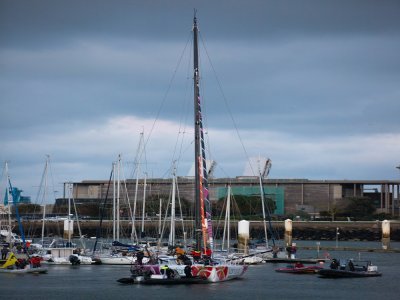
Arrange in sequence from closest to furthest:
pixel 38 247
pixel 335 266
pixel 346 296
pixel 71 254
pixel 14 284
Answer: pixel 346 296, pixel 14 284, pixel 335 266, pixel 71 254, pixel 38 247

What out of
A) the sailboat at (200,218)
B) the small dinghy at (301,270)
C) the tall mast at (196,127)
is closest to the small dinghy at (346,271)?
the small dinghy at (301,270)

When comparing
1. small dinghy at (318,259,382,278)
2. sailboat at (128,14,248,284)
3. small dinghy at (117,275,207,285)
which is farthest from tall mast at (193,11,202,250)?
small dinghy at (318,259,382,278)

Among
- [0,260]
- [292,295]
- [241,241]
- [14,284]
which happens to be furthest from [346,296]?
[241,241]

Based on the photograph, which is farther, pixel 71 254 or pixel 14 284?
pixel 71 254

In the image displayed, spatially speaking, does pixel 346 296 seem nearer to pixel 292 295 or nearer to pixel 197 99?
pixel 292 295

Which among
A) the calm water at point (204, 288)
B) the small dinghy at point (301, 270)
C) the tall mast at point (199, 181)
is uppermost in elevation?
the tall mast at point (199, 181)

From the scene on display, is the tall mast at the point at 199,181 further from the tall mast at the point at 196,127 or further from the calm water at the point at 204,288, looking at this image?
the calm water at the point at 204,288

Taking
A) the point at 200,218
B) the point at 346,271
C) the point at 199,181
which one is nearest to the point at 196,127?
the point at 199,181

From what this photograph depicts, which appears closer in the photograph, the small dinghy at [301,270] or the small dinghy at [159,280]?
the small dinghy at [159,280]

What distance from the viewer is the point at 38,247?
10675 centimetres

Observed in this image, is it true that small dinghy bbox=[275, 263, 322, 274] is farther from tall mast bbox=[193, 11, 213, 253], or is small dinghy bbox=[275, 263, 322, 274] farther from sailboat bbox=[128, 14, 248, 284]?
tall mast bbox=[193, 11, 213, 253]

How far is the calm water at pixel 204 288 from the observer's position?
66125mm

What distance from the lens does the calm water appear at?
2603 inches

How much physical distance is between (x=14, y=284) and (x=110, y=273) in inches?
561
